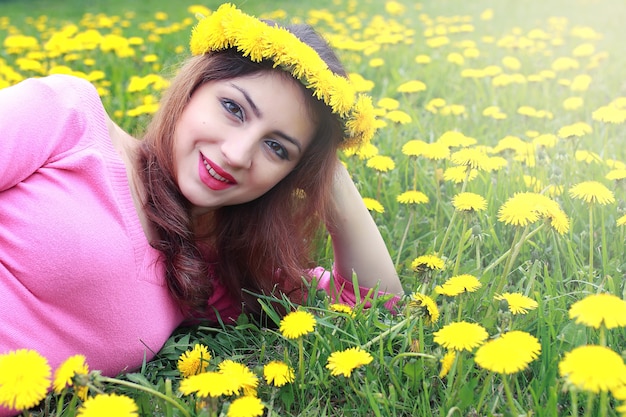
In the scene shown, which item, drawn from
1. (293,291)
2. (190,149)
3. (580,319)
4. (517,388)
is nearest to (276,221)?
(293,291)

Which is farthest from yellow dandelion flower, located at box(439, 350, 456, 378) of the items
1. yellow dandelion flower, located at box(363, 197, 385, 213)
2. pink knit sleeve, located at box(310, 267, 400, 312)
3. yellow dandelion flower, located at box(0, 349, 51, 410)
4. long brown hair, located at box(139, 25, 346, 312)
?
yellow dandelion flower, located at box(363, 197, 385, 213)

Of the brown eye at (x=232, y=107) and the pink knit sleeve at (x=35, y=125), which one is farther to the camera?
the brown eye at (x=232, y=107)

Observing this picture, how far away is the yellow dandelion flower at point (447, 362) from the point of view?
108 cm

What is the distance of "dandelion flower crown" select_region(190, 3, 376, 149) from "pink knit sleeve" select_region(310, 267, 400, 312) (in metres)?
0.35

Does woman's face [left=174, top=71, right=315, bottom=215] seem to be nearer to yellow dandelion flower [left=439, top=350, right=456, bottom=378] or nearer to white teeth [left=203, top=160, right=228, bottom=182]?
white teeth [left=203, top=160, right=228, bottom=182]

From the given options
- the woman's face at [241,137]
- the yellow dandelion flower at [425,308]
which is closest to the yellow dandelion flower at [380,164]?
the woman's face at [241,137]

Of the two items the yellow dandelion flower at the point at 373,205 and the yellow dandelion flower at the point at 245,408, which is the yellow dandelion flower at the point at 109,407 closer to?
the yellow dandelion flower at the point at 245,408

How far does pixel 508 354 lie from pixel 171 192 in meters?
0.83

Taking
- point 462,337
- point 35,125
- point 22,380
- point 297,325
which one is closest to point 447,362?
point 462,337

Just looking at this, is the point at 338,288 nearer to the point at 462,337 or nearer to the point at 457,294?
the point at 457,294

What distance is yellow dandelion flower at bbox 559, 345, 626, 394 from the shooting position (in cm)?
79

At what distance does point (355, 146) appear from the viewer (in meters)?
1.54

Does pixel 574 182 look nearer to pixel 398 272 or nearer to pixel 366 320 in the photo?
pixel 398 272

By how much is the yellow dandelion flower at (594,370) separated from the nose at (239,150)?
719mm
